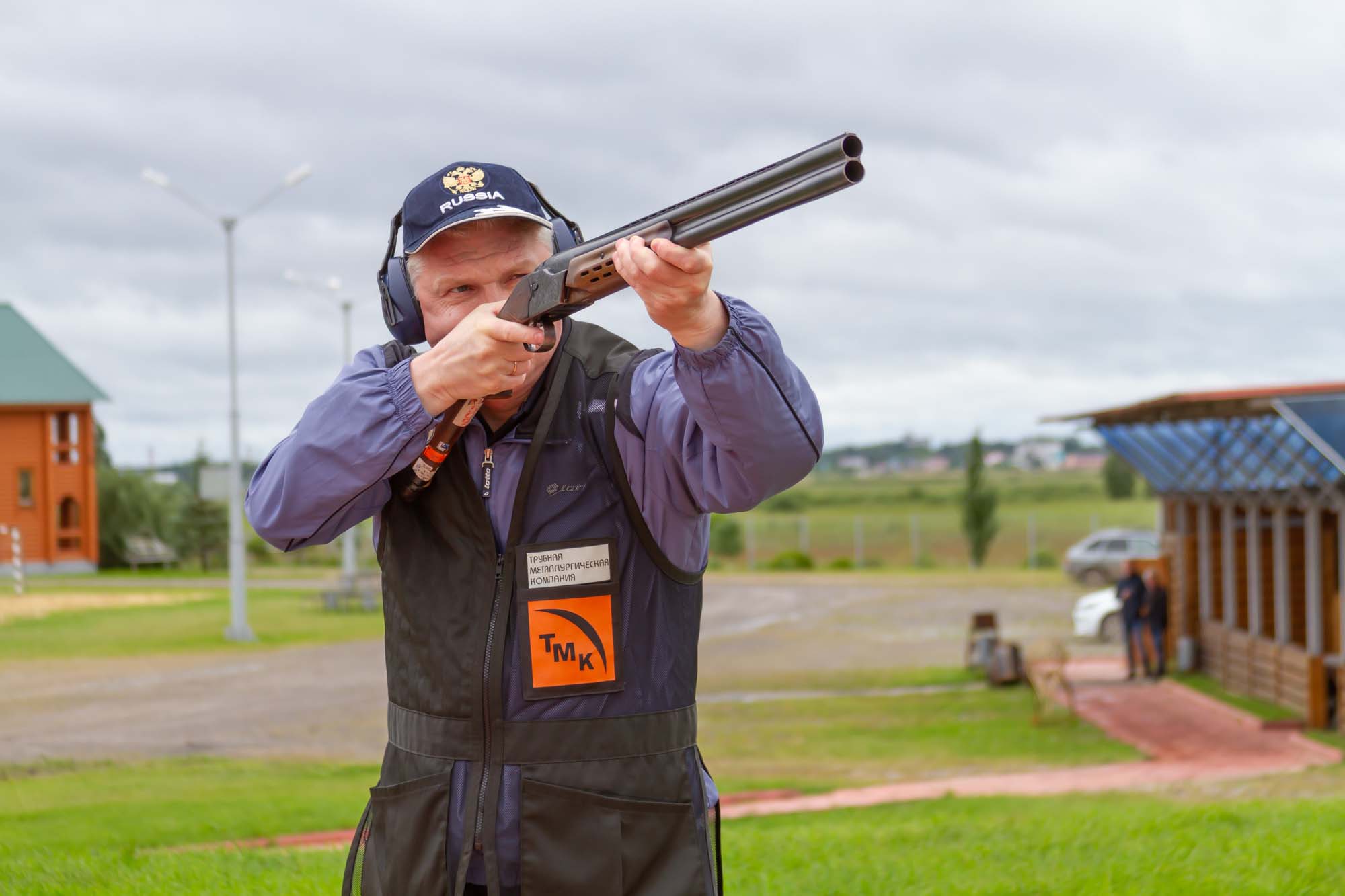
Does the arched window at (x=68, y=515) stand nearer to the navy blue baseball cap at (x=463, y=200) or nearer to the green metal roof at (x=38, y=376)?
the green metal roof at (x=38, y=376)

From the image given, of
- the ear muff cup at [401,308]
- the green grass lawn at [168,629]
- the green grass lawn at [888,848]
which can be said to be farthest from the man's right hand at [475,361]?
the green grass lawn at [168,629]

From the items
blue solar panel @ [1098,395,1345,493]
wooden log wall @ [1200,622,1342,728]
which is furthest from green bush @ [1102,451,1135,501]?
wooden log wall @ [1200,622,1342,728]

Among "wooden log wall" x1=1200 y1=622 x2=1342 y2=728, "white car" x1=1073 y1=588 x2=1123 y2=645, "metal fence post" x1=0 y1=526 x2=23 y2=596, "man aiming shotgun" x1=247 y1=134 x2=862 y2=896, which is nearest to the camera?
"man aiming shotgun" x1=247 y1=134 x2=862 y2=896

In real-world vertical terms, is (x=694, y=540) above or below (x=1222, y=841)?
above

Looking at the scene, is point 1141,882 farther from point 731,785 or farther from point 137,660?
point 137,660

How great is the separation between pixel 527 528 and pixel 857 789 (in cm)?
1060

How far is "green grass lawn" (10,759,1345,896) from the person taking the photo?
5859mm

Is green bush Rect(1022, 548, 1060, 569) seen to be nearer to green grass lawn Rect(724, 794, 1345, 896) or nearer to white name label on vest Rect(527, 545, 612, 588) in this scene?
green grass lawn Rect(724, 794, 1345, 896)

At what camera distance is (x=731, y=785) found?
39.9 feet

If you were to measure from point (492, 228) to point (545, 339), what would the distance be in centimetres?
30

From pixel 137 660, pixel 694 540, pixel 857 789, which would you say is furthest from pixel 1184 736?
pixel 137 660

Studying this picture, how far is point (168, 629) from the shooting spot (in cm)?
2709

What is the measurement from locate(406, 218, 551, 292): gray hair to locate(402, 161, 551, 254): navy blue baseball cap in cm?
2

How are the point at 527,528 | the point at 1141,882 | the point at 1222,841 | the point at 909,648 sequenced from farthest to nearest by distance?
the point at 909,648 → the point at 1222,841 → the point at 1141,882 → the point at 527,528
